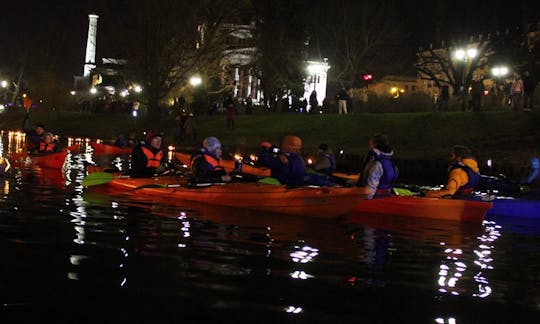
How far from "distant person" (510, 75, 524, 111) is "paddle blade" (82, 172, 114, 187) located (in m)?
22.0

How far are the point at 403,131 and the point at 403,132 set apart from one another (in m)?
0.14

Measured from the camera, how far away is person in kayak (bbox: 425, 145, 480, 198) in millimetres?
14250

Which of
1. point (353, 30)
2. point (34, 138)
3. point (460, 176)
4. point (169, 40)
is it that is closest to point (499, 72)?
point (353, 30)

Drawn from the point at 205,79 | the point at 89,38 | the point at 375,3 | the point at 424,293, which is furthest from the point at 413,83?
the point at 424,293

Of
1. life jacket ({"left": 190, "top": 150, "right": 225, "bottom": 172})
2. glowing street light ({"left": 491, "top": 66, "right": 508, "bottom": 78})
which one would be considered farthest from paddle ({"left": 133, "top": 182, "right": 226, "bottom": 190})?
glowing street light ({"left": 491, "top": 66, "right": 508, "bottom": 78})

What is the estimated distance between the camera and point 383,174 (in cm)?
1332

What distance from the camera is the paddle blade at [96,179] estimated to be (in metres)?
16.3

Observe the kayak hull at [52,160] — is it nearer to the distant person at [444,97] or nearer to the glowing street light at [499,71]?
the distant person at [444,97]

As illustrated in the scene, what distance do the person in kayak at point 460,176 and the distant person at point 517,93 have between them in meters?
19.3

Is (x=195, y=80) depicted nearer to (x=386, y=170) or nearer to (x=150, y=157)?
(x=150, y=157)

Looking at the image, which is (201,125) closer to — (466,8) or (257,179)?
Result: (466,8)

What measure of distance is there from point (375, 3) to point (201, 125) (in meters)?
19.1

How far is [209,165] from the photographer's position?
15281mm

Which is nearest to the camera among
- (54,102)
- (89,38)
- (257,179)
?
(257,179)
